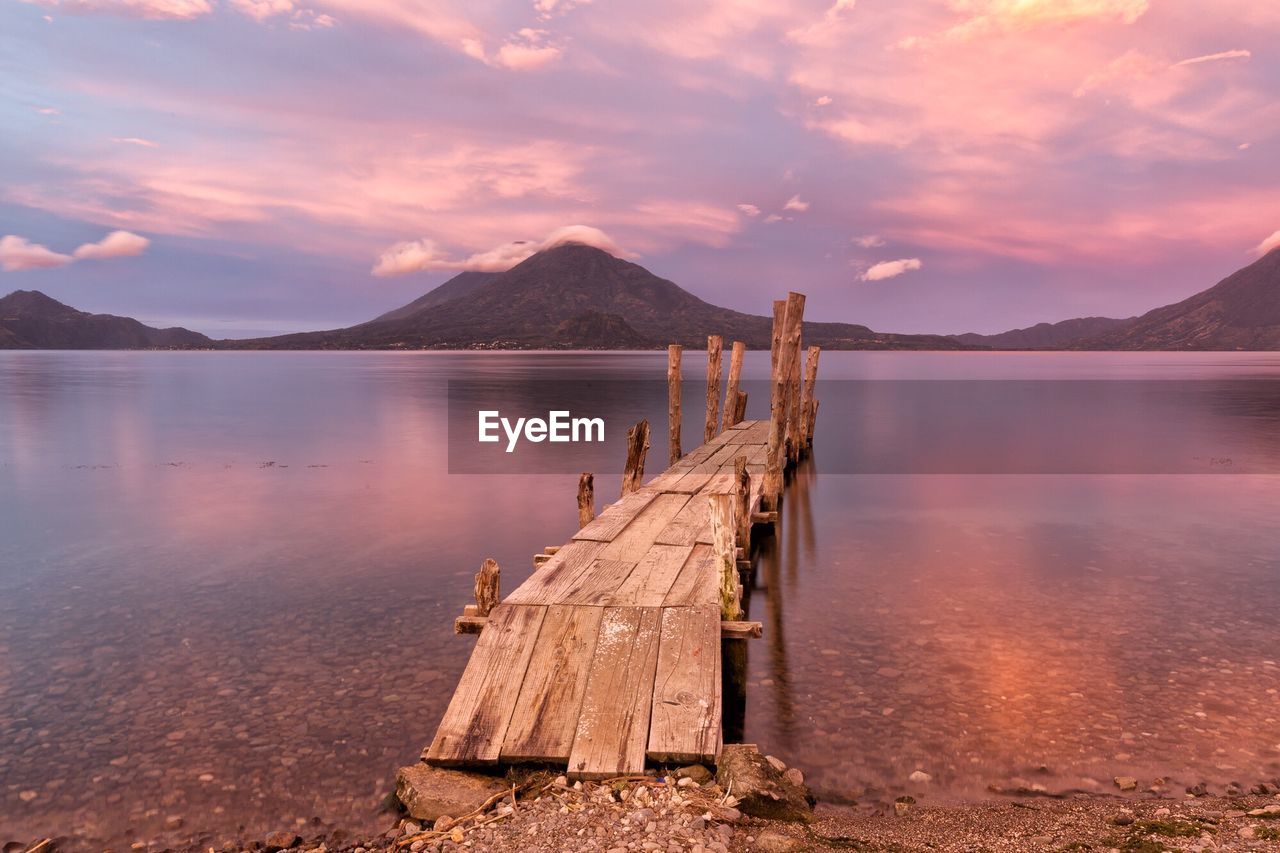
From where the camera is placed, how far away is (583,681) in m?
6.41

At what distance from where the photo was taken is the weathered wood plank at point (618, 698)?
223 inches

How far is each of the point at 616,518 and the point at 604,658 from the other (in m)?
4.42

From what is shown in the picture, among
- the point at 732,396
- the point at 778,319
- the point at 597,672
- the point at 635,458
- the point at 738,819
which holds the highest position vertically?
the point at 778,319

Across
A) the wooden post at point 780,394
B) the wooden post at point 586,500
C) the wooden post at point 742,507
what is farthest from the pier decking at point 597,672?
the wooden post at point 780,394

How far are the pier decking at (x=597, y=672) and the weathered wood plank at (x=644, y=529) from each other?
181mm

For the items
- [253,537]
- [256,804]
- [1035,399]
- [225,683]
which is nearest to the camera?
[256,804]

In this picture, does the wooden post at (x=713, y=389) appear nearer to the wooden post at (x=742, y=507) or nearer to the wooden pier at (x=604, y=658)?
the wooden post at (x=742, y=507)

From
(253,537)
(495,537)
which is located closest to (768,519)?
(495,537)

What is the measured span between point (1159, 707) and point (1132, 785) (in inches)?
65.1

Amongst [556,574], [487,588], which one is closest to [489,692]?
[487,588]

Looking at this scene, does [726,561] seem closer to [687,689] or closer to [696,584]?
[696,584]

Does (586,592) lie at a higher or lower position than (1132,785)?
higher

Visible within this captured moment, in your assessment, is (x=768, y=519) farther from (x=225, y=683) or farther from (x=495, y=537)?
(x=225, y=683)

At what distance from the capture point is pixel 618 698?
6238 mm
